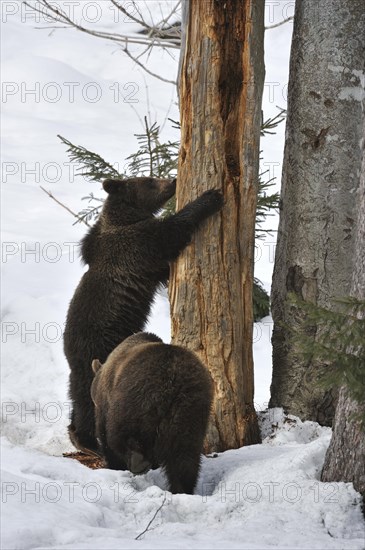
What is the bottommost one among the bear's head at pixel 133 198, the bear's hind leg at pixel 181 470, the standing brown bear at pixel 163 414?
the bear's hind leg at pixel 181 470

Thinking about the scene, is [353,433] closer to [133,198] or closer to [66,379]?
[133,198]

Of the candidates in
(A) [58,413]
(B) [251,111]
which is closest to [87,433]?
(A) [58,413]

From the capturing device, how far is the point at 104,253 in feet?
24.4

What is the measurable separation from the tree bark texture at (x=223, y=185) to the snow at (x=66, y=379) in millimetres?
575

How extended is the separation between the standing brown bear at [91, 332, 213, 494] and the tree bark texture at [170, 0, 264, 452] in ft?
3.33

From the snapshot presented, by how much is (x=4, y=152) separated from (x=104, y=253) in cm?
1054

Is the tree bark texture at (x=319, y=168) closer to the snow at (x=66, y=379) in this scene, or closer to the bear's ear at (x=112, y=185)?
the snow at (x=66, y=379)

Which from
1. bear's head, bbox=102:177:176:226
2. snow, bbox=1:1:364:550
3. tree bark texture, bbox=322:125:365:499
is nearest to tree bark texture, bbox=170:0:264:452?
snow, bbox=1:1:364:550

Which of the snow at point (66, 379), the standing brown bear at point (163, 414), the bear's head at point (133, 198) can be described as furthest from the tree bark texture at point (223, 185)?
the bear's head at point (133, 198)

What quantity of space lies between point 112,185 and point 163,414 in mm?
3042

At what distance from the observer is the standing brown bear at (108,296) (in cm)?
721

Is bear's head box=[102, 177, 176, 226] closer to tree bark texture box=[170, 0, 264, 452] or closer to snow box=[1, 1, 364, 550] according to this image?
tree bark texture box=[170, 0, 264, 452]

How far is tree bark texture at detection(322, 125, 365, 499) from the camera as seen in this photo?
4.65m

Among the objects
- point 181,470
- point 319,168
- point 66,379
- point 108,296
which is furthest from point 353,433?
point 66,379
